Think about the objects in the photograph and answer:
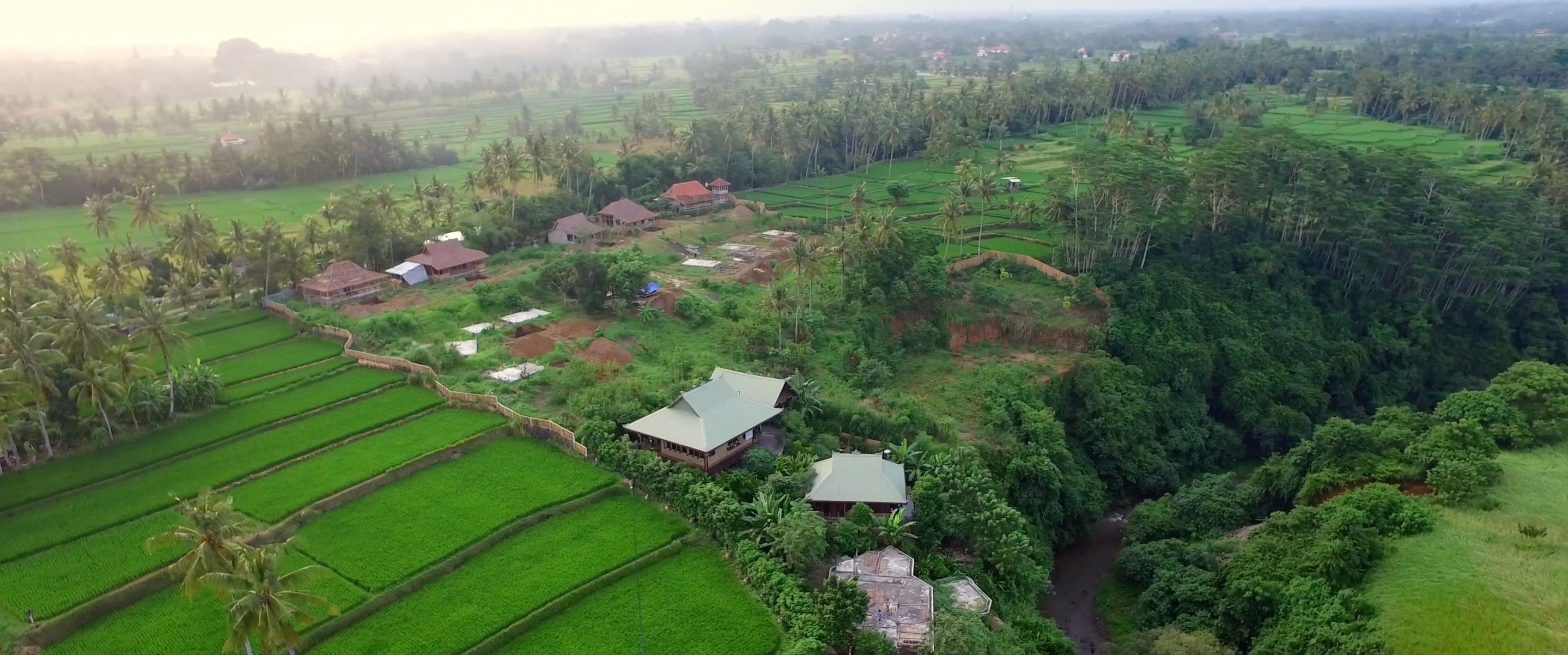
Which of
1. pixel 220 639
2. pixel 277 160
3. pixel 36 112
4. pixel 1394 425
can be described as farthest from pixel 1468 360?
pixel 36 112

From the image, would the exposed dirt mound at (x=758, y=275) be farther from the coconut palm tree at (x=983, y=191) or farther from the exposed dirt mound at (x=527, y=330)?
the coconut palm tree at (x=983, y=191)

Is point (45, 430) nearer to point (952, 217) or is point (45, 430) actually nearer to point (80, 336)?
point (80, 336)

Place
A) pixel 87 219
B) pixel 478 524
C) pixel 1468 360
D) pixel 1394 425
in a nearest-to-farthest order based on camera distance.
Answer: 1. pixel 478 524
2. pixel 1394 425
3. pixel 1468 360
4. pixel 87 219

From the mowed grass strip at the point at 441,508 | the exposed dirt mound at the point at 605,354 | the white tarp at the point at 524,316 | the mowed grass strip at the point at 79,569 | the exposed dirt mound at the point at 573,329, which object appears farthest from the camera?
the white tarp at the point at 524,316

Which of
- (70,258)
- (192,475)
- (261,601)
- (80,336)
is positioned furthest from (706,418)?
(70,258)

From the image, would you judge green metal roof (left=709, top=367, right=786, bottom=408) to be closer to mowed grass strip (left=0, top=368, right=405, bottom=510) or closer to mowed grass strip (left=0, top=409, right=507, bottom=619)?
mowed grass strip (left=0, top=409, right=507, bottom=619)

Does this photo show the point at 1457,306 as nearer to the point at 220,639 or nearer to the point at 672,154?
the point at 672,154

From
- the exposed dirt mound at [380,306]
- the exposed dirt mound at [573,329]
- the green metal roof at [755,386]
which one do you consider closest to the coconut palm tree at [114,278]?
the exposed dirt mound at [380,306]
